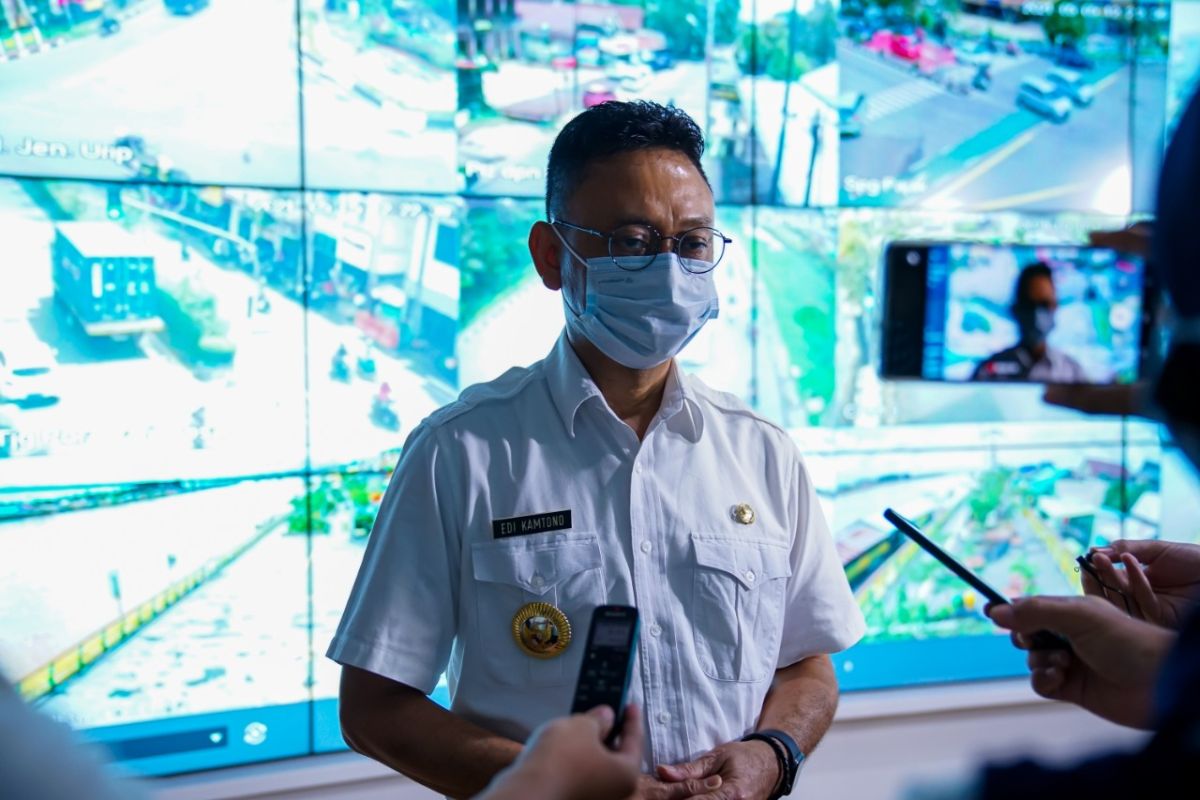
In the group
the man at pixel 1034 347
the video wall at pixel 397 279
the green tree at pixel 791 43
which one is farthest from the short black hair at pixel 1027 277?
the green tree at pixel 791 43

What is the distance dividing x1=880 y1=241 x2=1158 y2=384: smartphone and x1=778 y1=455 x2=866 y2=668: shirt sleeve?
1.93 ft

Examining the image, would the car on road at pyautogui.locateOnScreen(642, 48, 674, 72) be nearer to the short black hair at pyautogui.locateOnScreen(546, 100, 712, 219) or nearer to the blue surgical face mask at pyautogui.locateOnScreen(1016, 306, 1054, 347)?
the short black hair at pyautogui.locateOnScreen(546, 100, 712, 219)

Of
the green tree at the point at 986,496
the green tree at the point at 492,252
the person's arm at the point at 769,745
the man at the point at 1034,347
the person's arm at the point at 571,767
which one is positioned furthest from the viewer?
the green tree at the point at 986,496

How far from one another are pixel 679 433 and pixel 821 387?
167 cm

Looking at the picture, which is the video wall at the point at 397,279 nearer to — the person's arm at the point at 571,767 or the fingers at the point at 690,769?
the fingers at the point at 690,769

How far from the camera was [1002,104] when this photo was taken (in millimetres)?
3410

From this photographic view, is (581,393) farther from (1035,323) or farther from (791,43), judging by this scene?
(791,43)

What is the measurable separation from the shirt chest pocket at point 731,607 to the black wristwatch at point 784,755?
0.09 metres

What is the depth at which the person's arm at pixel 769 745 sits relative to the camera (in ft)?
4.68

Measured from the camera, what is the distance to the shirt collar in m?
1.62

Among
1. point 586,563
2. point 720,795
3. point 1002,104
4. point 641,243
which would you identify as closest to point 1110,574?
point 720,795

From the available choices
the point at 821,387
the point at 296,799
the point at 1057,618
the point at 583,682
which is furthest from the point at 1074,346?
the point at 296,799

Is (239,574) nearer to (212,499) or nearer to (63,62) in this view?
(212,499)

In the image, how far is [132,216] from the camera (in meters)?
2.59
